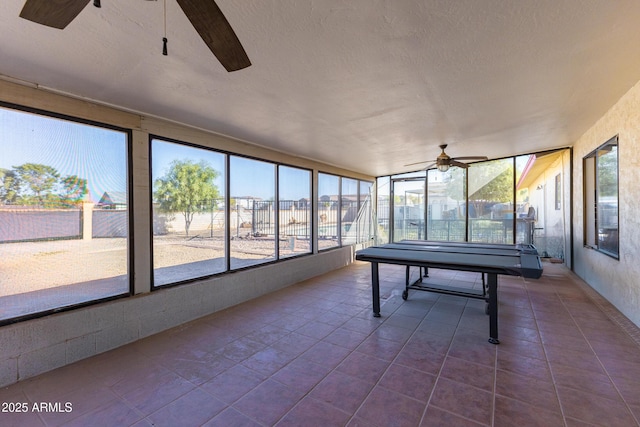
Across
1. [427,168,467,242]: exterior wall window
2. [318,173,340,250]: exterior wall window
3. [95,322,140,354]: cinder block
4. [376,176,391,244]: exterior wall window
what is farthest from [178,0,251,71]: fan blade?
[376,176,391,244]: exterior wall window

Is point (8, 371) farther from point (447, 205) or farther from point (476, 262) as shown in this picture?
point (447, 205)

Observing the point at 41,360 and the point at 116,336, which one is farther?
the point at 116,336

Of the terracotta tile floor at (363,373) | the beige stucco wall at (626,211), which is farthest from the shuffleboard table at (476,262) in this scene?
the beige stucco wall at (626,211)

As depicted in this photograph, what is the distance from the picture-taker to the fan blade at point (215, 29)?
42.4 inches

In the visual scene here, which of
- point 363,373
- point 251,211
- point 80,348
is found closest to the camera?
point 363,373

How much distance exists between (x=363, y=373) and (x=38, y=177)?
3.26 metres

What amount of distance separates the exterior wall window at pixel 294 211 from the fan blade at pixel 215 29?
371cm

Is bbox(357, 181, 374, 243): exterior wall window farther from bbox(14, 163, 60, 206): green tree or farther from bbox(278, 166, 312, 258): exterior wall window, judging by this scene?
bbox(14, 163, 60, 206): green tree

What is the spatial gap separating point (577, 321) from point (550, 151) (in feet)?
13.2

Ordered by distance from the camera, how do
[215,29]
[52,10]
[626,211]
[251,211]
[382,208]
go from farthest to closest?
[382,208] < [251,211] < [626,211] < [215,29] < [52,10]

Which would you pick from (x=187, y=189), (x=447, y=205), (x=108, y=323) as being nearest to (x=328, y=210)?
(x=447, y=205)

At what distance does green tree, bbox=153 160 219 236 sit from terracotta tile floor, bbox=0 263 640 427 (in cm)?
142

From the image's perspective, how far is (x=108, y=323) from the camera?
2.75 m

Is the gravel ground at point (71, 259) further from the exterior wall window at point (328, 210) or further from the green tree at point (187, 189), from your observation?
the exterior wall window at point (328, 210)
